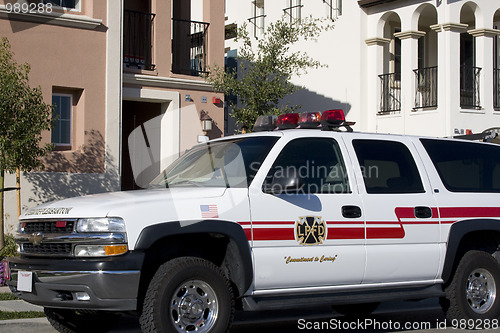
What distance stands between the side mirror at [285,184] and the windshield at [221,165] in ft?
0.64

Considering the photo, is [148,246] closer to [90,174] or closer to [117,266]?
[117,266]

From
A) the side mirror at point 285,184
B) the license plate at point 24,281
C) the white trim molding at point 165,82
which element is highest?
the white trim molding at point 165,82

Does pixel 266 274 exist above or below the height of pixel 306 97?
below

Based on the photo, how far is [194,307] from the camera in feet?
21.0

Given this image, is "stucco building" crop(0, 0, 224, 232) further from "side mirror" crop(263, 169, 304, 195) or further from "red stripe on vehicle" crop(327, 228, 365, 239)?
"red stripe on vehicle" crop(327, 228, 365, 239)

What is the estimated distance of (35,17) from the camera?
13.6m

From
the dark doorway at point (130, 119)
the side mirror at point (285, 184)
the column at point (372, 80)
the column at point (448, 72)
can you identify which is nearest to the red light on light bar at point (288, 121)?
the side mirror at point (285, 184)

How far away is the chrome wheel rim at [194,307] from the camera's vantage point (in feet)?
20.8

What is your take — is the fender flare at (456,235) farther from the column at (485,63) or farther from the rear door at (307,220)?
the column at (485,63)

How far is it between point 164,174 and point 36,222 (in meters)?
1.68

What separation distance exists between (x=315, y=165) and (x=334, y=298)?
1282 mm

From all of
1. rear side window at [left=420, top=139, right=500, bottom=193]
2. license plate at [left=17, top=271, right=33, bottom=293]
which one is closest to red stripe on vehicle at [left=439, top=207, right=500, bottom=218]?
rear side window at [left=420, top=139, right=500, bottom=193]

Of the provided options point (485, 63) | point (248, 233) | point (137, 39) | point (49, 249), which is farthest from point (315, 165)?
point (485, 63)

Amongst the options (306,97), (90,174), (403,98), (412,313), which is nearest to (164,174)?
(412,313)
